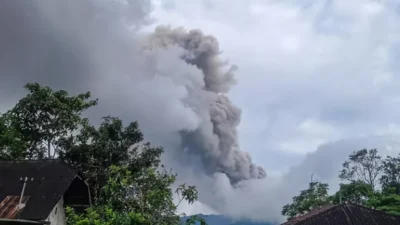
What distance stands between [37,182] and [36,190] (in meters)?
0.63

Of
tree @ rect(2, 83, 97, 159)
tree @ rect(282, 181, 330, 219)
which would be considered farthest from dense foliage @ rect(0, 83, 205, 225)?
tree @ rect(282, 181, 330, 219)

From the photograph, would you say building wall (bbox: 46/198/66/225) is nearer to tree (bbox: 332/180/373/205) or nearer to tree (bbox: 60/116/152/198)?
tree (bbox: 60/116/152/198)

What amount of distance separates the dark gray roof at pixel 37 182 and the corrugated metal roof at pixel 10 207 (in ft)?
0.66

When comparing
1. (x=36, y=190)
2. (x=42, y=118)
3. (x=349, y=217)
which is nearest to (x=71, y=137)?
(x=42, y=118)

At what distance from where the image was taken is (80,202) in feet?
77.2

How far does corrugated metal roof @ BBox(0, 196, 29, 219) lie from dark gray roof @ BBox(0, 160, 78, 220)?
200mm

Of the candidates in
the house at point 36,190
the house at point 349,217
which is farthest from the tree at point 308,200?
the house at point 36,190

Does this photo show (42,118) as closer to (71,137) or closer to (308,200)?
(71,137)

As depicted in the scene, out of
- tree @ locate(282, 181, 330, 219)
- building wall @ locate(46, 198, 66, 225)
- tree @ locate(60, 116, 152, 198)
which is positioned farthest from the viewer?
tree @ locate(282, 181, 330, 219)

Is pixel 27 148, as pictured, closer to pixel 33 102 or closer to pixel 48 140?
pixel 48 140

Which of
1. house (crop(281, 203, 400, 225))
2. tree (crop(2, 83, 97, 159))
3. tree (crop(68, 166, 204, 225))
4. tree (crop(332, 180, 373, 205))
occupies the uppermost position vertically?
tree (crop(2, 83, 97, 159))

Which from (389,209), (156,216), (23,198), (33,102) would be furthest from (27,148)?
(389,209)

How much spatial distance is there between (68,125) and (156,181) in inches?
460

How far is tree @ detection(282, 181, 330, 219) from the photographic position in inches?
1667
